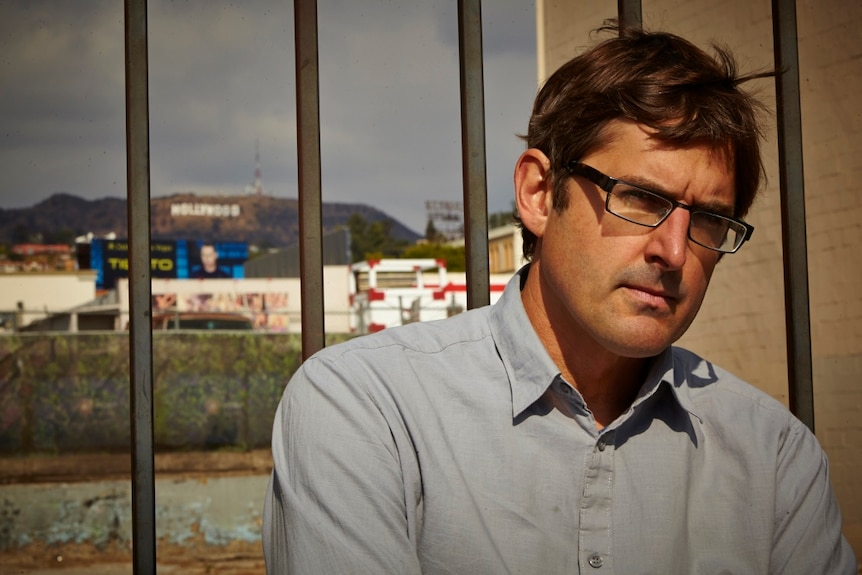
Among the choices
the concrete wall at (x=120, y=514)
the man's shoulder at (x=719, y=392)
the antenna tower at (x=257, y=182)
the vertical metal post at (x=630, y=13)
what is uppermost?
the antenna tower at (x=257, y=182)

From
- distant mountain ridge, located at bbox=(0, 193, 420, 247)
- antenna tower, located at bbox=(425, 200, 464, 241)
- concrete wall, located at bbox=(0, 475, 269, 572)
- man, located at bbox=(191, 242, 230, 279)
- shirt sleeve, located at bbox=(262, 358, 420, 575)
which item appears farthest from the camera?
antenna tower, located at bbox=(425, 200, 464, 241)

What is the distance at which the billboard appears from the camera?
4281 cm

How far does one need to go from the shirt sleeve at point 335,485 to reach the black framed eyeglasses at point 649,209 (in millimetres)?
326

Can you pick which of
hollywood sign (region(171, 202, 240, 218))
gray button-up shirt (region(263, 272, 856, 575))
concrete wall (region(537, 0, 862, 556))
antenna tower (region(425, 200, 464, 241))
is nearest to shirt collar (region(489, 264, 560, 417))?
gray button-up shirt (region(263, 272, 856, 575))

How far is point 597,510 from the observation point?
3.31 feet

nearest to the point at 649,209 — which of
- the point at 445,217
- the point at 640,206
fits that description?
the point at 640,206

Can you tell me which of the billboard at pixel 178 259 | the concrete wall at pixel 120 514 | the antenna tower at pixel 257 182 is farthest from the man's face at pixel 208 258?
the concrete wall at pixel 120 514

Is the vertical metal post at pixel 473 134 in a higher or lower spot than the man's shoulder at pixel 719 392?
higher

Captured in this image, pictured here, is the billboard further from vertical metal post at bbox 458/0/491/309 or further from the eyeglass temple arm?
the eyeglass temple arm

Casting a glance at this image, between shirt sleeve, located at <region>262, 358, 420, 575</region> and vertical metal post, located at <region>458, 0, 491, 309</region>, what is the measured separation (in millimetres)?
272

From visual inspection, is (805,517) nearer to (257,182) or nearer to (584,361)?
(584,361)

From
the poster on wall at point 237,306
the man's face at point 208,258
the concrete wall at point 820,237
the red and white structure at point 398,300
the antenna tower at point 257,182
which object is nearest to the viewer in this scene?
the concrete wall at point 820,237

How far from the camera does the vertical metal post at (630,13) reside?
1.20m

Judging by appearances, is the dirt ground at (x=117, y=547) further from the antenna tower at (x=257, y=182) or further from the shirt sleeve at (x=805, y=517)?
the antenna tower at (x=257, y=182)
